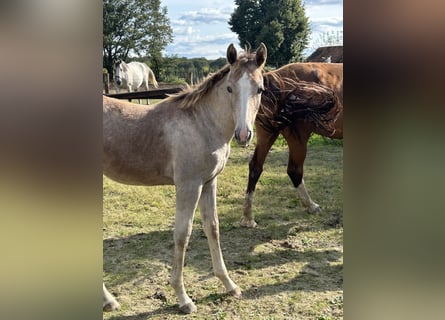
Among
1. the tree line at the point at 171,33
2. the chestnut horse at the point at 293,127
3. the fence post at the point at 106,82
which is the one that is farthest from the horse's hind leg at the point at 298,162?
the fence post at the point at 106,82

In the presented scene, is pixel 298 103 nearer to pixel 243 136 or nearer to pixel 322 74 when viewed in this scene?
pixel 322 74

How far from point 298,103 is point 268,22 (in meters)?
0.68

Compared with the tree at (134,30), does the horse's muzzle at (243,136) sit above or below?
below

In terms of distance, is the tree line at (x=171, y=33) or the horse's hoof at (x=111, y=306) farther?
the tree line at (x=171, y=33)

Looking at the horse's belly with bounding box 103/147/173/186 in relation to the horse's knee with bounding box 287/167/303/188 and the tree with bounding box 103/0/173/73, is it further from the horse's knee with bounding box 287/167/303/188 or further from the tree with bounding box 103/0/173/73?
the horse's knee with bounding box 287/167/303/188

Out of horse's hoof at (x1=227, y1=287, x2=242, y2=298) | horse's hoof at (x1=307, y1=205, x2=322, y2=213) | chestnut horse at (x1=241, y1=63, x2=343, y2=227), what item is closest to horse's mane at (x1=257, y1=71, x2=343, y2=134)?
chestnut horse at (x1=241, y1=63, x2=343, y2=227)

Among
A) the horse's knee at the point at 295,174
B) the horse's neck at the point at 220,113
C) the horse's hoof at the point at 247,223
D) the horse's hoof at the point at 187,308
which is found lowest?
the horse's hoof at the point at 187,308

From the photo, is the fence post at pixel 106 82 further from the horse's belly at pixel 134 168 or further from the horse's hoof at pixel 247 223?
the horse's hoof at pixel 247 223

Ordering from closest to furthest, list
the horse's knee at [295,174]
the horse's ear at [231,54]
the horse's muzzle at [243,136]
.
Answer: the horse's muzzle at [243,136] < the horse's ear at [231,54] < the horse's knee at [295,174]

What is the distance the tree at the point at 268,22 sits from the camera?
2436mm

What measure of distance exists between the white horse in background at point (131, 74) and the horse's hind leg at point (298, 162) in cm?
125

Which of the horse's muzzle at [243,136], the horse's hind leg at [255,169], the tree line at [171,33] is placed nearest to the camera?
the horse's muzzle at [243,136]
